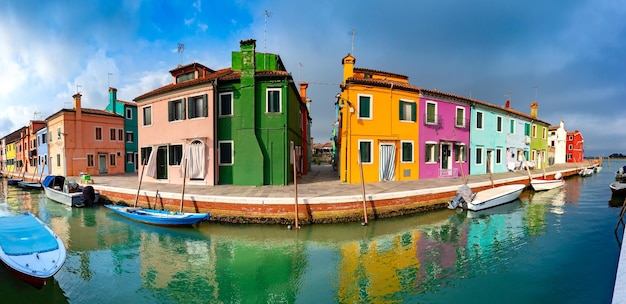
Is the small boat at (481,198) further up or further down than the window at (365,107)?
further down

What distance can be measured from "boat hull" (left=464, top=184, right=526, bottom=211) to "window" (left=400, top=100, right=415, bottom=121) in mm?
6263

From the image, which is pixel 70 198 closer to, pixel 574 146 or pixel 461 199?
pixel 461 199

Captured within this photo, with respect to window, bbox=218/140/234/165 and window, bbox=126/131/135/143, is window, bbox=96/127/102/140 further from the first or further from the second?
window, bbox=218/140/234/165

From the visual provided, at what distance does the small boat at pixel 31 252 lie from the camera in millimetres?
5992

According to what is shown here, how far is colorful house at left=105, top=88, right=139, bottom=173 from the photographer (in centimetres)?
2986

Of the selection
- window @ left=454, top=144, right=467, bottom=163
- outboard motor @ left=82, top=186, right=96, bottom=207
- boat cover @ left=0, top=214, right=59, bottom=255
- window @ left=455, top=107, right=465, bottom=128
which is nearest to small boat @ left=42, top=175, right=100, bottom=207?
outboard motor @ left=82, top=186, right=96, bottom=207

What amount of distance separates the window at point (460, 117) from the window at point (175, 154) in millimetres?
19541

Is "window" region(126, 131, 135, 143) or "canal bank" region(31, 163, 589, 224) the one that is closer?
"canal bank" region(31, 163, 589, 224)

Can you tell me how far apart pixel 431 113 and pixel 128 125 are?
101ft

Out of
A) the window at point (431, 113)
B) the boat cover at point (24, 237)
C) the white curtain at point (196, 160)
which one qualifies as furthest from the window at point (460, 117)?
the boat cover at point (24, 237)

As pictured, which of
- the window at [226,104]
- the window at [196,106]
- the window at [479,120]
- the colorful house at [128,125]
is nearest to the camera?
the window at [226,104]

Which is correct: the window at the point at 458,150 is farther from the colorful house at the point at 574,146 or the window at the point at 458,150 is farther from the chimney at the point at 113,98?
the colorful house at the point at 574,146

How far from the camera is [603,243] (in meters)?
9.66

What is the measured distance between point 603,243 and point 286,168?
1338 cm
